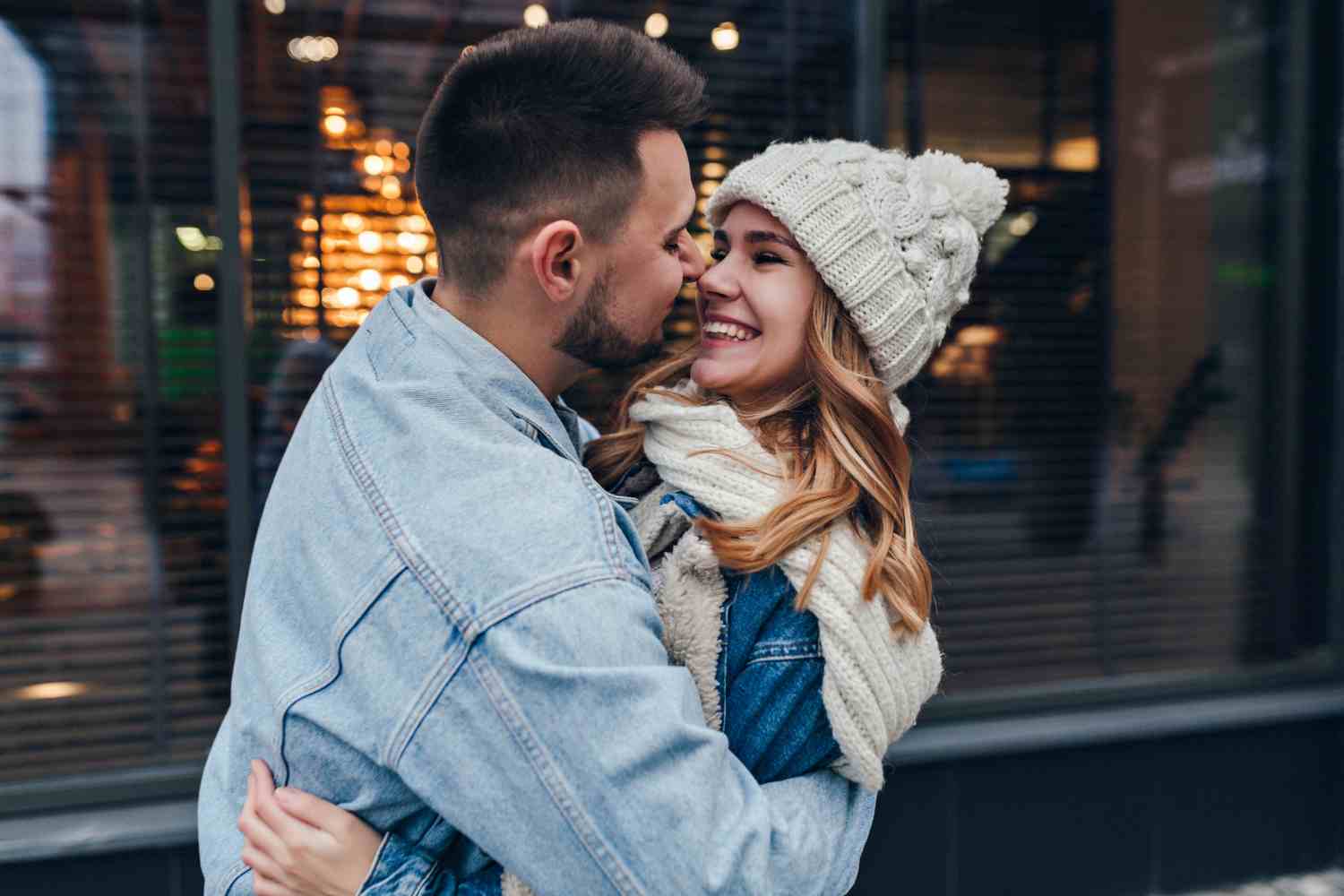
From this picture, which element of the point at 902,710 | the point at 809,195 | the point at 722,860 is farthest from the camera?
the point at 809,195

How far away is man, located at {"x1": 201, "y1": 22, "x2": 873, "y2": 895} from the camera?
1172 millimetres

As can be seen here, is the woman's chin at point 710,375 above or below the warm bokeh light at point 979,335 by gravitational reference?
below

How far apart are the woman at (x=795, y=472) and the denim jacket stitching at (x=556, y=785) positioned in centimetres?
22

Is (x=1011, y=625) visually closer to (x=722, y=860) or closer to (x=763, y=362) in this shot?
(x=763, y=362)

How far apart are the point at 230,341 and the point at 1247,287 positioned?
4046 mm

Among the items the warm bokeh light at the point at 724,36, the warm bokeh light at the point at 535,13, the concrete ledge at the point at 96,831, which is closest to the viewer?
the concrete ledge at the point at 96,831

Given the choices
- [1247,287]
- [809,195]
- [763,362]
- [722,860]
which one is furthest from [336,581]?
[1247,287]

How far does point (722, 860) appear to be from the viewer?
1185mm

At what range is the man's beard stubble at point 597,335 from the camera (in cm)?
151

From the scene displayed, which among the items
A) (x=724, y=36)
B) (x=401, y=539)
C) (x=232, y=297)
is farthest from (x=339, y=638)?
(x=724, y=36)

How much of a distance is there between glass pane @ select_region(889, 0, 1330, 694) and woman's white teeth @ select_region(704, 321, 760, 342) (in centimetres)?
221

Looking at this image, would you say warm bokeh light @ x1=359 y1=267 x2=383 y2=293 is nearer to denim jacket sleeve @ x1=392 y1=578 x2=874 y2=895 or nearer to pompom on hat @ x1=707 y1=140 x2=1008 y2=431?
pompom on hat @ x1=707 y1=140 x2=1008 y2=431

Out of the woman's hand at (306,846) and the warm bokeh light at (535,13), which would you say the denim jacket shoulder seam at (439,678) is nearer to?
the woman's hand at (306,846)

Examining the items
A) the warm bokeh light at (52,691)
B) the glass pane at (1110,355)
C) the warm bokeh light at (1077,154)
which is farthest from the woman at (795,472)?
the warm bokeh light at (1077,154)
